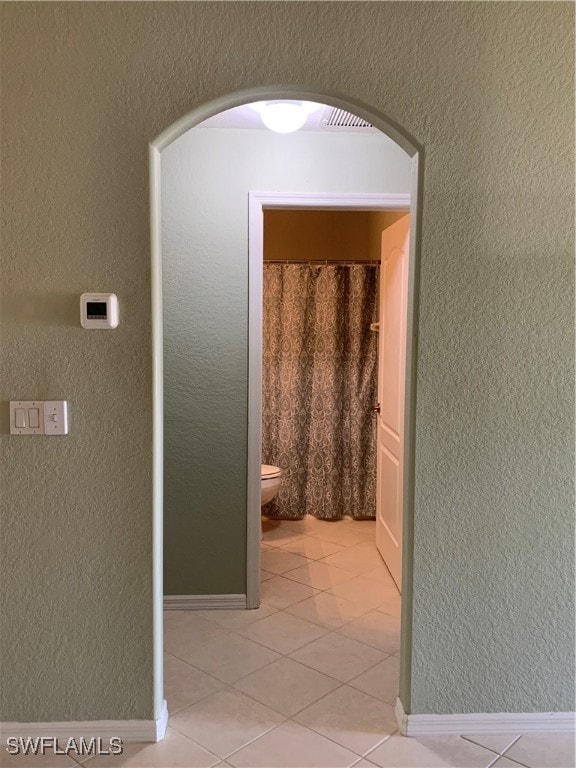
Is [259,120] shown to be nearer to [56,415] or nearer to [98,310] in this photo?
[98,310]

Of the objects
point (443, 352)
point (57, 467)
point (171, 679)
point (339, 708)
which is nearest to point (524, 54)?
point (443, 352)

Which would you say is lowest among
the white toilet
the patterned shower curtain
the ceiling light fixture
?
the white toilet

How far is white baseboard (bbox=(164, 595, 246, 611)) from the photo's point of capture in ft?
11.2

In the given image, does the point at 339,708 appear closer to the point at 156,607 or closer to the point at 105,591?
the point at 156,607

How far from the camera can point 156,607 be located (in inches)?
89.0

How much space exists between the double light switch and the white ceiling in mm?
1543

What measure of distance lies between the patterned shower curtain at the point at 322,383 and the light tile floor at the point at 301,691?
101 centimetres

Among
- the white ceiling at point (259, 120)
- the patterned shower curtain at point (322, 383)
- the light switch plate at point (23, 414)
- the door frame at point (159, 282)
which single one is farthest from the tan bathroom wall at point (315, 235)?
the light switch plate at point (23, 414)

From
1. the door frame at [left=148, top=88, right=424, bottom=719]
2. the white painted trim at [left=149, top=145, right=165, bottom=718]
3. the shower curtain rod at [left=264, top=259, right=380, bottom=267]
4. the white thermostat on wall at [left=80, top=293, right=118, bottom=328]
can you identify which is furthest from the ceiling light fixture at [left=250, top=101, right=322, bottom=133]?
the shower curtain rod at [left=264, top=259, right=380, bottom=267]

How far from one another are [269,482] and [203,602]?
3.65 ft

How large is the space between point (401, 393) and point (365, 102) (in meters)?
1.71

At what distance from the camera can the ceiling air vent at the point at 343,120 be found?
9.86ft

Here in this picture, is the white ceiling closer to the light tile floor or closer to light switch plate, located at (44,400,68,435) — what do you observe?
light switch plate, located at (44,400,68,435)

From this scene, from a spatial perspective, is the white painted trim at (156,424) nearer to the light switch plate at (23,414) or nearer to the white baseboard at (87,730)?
the white baseboard at (87,730)
